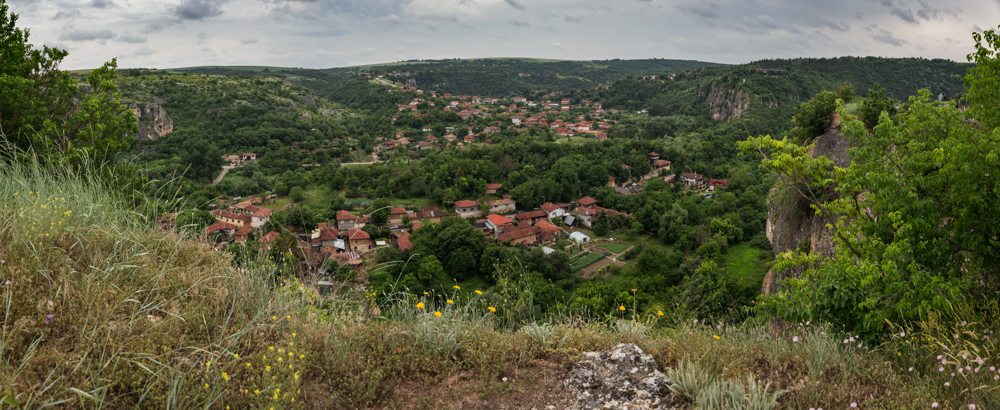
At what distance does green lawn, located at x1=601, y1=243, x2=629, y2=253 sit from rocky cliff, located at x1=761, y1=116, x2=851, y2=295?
53.2ft

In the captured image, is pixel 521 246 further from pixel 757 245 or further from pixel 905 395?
pixel 905 395

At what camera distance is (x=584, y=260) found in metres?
26.2

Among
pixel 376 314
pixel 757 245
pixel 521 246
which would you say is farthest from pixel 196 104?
pixel 376 314

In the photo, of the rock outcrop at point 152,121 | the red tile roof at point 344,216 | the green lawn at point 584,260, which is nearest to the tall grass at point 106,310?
the green lawn at point 584,260

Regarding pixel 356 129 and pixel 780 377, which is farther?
pixel 356 129

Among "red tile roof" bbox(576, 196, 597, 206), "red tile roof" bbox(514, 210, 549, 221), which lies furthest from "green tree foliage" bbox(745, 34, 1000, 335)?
"red tile roof" bbox(576, 196, 597, 206)

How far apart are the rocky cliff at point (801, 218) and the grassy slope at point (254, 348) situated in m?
7.45

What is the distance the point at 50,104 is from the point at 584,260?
23.1m

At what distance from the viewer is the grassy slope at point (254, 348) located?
202 centimetres

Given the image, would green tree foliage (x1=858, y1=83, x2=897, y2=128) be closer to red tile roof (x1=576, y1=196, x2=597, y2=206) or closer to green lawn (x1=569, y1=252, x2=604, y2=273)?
green lawn (x1=569, y1=252, x2=604, y2=273)

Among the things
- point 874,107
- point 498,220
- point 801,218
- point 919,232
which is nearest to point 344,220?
point 498,220

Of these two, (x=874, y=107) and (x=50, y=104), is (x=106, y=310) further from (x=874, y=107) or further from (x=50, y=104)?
(x=874, y=107)

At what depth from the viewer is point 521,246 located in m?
28.0

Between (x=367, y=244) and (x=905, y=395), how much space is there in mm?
26193
